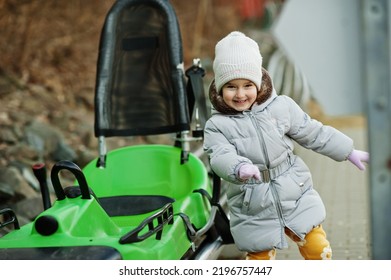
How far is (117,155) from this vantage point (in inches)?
253

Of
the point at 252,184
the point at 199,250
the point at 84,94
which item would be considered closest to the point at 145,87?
the point at 199,250

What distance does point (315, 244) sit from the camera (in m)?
5.07

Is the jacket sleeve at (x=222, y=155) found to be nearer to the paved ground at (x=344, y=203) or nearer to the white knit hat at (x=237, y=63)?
the white knit hat at (x=237, y=63)

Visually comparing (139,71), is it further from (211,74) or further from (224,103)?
(211,74)

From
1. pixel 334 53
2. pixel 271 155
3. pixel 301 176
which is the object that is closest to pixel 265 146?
pixel 271 155

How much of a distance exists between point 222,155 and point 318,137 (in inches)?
18.6

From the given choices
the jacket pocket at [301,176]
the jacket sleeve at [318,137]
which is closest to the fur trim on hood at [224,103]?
the jacket sleeve at [318,137]

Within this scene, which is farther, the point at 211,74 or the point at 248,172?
the point at 211,74

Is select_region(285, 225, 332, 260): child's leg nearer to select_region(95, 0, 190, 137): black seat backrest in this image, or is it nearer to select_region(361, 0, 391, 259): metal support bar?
select_region(361, 0, 391, 259): metal support bar

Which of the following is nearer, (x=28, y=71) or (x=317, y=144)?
(x=317, y=144)

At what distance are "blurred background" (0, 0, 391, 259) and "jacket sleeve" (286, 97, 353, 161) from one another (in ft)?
0.45

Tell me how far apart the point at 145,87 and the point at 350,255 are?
1.52m
